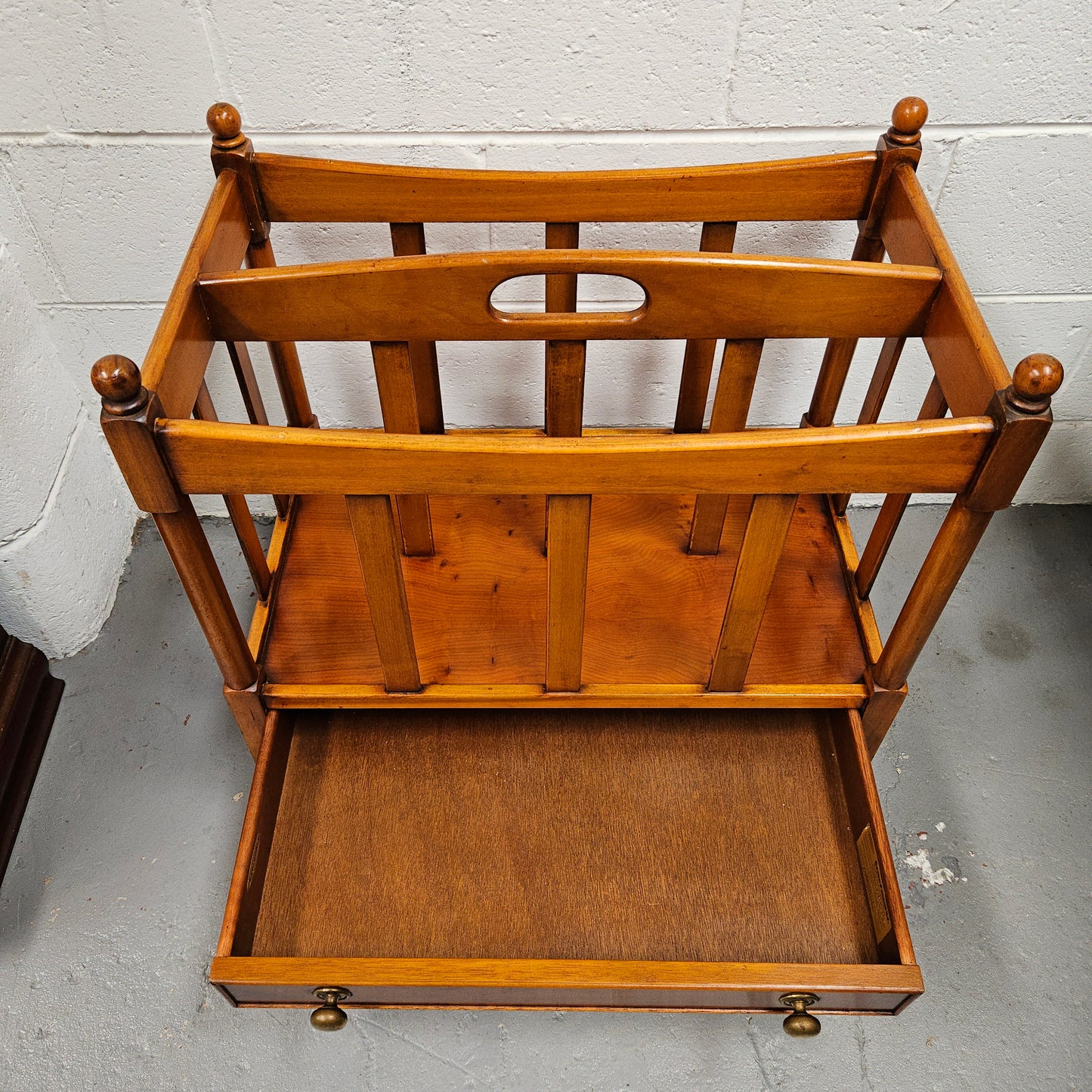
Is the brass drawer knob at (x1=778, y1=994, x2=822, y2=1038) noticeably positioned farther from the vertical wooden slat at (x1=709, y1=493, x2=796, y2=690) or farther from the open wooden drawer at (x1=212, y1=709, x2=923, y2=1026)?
the vertical wooden slat at (x1=709, y1=493, x2=796, y2=690)

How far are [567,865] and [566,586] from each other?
0.35 meters

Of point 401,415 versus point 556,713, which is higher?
point 401,415

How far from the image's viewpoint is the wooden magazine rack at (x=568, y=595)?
83 centimetres

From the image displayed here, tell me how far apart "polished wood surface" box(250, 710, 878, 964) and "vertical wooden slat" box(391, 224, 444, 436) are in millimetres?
376

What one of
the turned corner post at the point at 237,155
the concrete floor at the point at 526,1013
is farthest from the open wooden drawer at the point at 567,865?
the turned corner post at the point at 237,155

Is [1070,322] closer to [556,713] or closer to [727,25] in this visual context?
[727,25]

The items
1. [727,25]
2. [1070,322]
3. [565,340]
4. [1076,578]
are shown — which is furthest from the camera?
[1076,578]

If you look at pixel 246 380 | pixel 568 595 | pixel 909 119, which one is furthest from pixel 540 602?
pixel 909 119

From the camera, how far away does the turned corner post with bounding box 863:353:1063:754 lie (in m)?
0.77

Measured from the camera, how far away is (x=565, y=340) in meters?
1.01

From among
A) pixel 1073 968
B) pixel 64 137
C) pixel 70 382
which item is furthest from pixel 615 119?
pixel 1073 968

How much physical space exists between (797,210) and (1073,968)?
3.26 feet

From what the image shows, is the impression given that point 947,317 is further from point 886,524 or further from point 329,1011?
point 329,1011

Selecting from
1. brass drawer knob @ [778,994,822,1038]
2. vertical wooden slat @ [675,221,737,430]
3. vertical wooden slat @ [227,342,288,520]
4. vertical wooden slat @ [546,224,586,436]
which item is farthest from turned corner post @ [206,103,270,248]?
brass drawer knob @ [778,994,822,1038]
